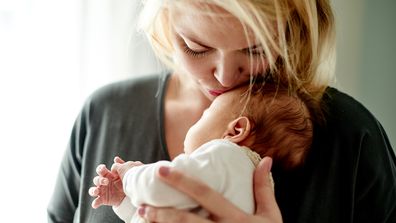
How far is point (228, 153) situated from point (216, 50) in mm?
240

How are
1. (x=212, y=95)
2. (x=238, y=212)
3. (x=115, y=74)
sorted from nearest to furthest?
(x=238, y=212) < (x=212, y=95) < (x=115, y=74)

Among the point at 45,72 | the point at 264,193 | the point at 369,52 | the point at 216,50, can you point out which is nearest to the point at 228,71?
the point at 216,50

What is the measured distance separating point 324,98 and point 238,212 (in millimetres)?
490

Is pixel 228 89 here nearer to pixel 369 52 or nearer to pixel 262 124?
pixel 262 124

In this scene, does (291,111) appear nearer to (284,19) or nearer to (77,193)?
(284,19)

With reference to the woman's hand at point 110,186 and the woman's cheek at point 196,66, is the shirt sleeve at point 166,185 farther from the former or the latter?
the woman's cheek at point 196,66

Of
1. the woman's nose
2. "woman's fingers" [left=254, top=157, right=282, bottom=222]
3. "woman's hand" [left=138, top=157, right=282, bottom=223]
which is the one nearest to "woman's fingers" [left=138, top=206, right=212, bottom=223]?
"woman's hand" [left=138, top=157, right=282, bottom=223]

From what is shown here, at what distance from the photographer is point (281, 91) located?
1197mm

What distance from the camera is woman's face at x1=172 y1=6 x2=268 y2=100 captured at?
1.08m

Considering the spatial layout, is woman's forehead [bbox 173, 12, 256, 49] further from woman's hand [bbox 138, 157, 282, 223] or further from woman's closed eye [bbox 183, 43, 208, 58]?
woman's hand [bbox 138, 157, 282, 223]

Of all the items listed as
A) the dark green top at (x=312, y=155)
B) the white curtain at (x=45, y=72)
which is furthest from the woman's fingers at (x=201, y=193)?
the white curtain at (x=45, y=72)

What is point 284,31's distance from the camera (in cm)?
115

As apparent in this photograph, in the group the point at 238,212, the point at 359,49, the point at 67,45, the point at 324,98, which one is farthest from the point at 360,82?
the point at 238,212

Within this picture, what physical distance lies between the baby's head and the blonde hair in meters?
0.08
